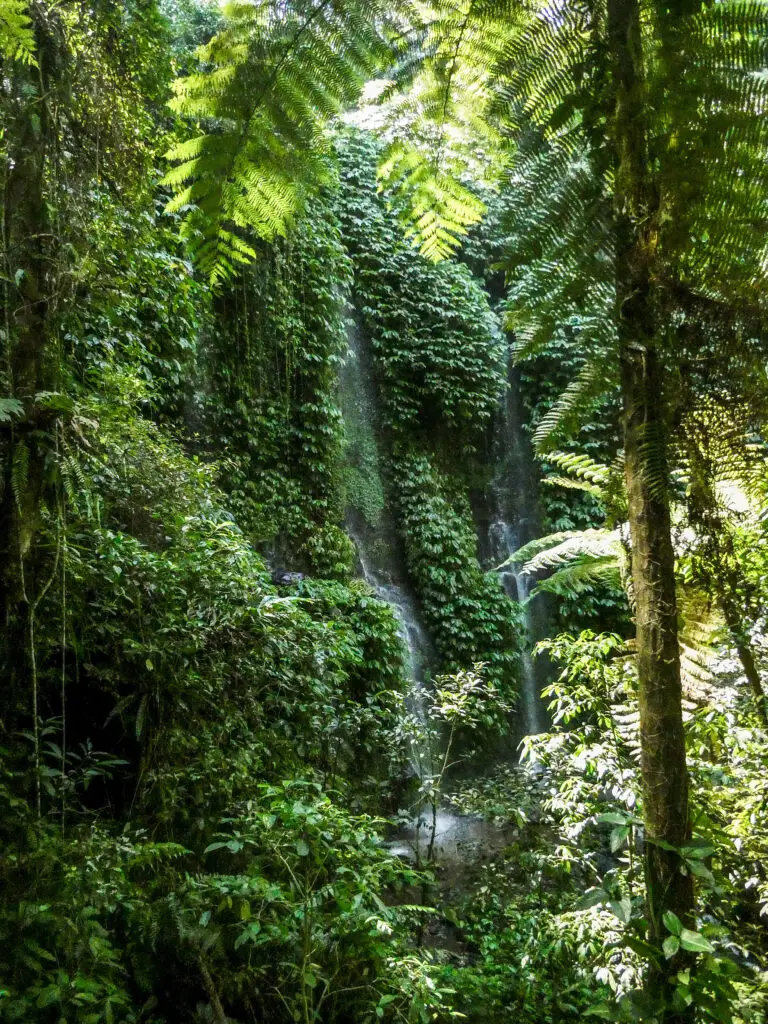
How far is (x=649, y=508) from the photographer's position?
1.48 meters

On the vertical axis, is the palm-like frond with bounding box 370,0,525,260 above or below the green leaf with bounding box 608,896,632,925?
above

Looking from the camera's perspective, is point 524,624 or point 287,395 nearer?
point 287,395

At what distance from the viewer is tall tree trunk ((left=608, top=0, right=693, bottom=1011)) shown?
144 centimetres

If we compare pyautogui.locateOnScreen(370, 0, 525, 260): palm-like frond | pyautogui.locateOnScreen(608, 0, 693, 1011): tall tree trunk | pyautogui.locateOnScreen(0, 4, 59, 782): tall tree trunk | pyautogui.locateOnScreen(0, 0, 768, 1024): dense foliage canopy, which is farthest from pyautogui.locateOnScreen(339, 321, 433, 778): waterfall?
pyautogui.locateOnScreen(608, 0, 693, 1011): tall tree trunk

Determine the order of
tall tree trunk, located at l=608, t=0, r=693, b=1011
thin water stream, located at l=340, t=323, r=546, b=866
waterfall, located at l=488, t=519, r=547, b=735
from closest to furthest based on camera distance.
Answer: tall tree trunk, located at l=608, t=0, r=693, b=1011
thin water stream, located at l=340, t=323, r=546, b=866
waterfall, located at l=488, t=519, r=547, b=735

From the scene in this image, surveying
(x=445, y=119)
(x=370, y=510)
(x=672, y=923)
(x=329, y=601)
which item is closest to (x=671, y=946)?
(x=672, y=923)

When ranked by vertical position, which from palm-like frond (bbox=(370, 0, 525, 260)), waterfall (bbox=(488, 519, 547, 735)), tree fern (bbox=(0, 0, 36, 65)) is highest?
tree fern (bbox=(0, 0, 36, 65))

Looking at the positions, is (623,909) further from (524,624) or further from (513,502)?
(513,502)

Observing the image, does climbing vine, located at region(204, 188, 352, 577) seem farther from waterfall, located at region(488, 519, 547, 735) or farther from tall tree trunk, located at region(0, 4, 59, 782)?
tall tree trunk, located at region(0, 4, 59, 782)

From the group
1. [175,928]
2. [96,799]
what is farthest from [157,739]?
[175,928]

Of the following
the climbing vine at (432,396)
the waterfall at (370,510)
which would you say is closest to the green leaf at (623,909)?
the waterfall at (370,510)

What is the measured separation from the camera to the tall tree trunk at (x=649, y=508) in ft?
4.72

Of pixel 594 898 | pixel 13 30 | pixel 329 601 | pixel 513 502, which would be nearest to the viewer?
pixel 594 898

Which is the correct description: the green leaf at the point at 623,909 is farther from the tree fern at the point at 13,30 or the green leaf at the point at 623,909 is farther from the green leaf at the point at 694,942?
the tree fern at the point at 13,30
